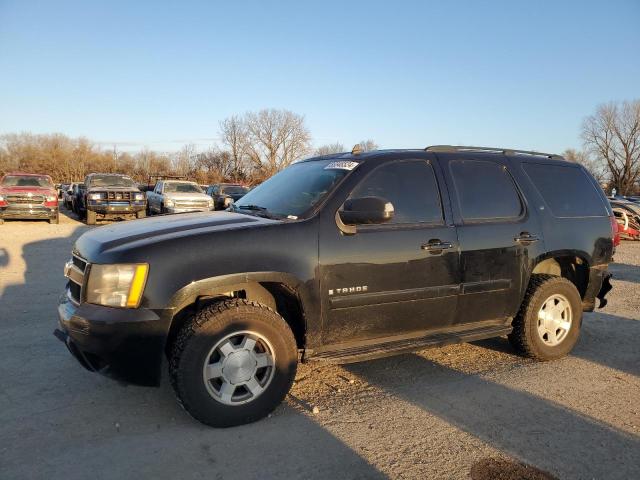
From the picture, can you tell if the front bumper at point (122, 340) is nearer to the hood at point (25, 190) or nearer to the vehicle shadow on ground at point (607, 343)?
the vehicle shadow on ground at point (607, 343)

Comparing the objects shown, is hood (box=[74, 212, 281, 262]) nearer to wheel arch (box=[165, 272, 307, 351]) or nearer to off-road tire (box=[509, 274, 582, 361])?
wheel arch (box=[165, 272, 307, 351])

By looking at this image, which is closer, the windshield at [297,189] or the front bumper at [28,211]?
the windshield at [297,189]

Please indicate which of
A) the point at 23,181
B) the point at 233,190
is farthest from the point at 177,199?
the point at 233,190

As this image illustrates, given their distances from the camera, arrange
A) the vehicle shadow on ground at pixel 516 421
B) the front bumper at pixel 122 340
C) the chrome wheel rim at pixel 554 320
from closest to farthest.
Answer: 1. the vehicle shadow on ground at pixel 516 421
2. the front bumper at pixel 122 340
3. the chrome wheel rim at pixel 554 320

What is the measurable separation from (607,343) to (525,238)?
6.21ft

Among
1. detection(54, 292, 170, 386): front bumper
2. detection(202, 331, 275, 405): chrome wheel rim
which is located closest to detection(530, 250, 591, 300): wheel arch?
detection(202, 331, 275, 405): chrome wheel rim

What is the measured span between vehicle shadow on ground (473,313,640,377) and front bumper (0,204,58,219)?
16314 millimetres

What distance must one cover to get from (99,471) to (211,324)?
100cm

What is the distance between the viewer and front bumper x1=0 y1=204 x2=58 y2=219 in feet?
53.2

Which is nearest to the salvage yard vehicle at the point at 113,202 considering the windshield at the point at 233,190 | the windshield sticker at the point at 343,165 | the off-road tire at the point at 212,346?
the windshield at the point at 233,190

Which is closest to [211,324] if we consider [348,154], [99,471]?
[99,471]

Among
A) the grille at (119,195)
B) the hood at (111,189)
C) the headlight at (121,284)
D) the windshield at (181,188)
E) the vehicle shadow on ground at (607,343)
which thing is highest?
the windshield at (181,188)

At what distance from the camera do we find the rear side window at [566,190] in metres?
4.61

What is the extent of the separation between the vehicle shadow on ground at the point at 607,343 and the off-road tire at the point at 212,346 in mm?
2649
